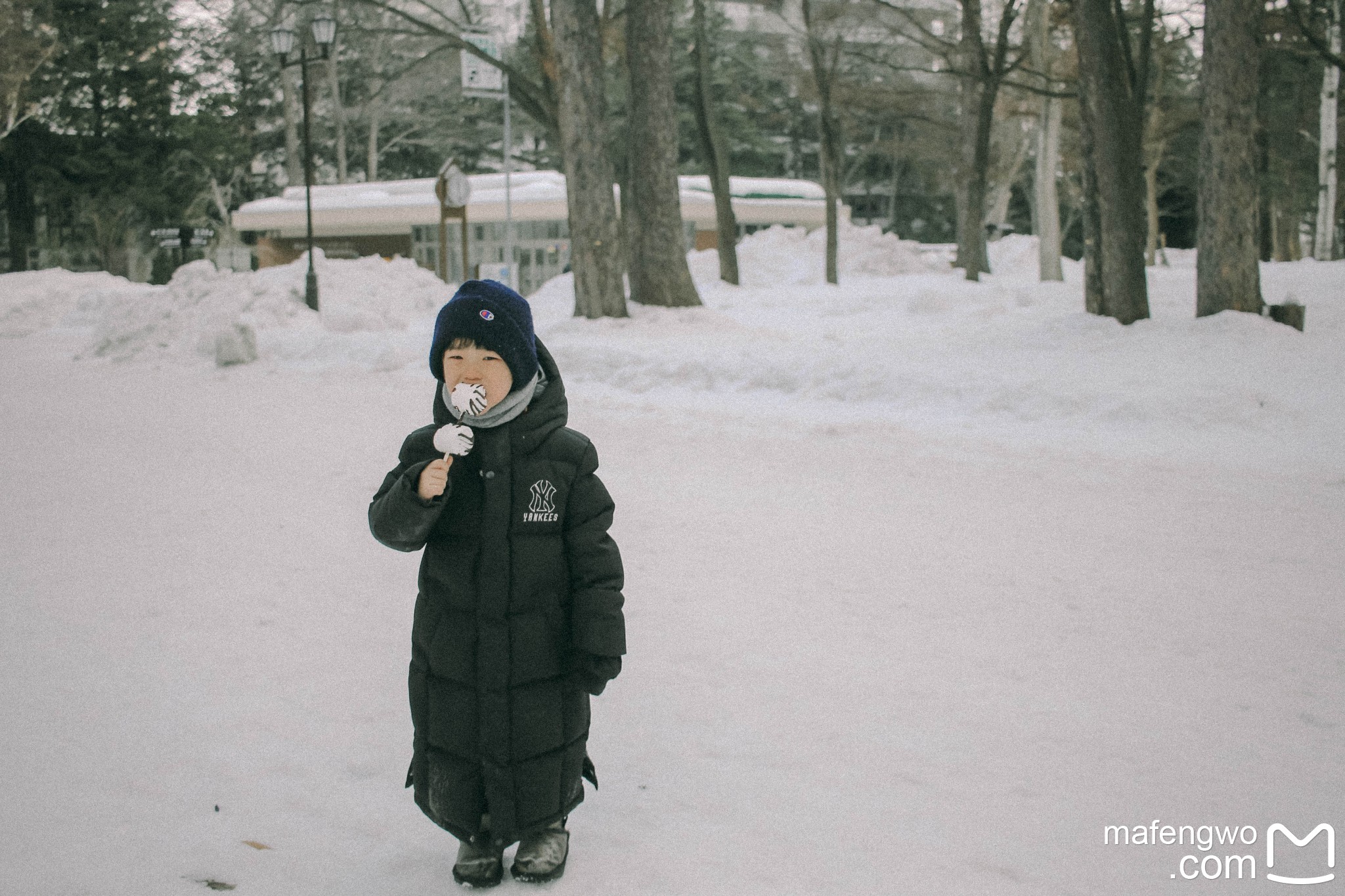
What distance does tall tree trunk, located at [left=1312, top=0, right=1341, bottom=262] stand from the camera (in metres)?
29.8

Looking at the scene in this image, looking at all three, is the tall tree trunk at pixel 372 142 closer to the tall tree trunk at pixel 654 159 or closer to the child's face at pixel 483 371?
the tall tree trunk at pixel 654 159

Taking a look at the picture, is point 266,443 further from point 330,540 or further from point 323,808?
point 323,808

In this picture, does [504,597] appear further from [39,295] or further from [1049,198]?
[39,295]

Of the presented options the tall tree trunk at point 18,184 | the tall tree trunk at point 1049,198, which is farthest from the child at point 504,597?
the tall tree trunk at point 18,184

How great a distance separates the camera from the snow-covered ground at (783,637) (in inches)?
127

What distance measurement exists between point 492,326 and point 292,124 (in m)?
49.1

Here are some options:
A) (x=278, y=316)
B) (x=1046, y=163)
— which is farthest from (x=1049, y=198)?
(x=278, y=316)

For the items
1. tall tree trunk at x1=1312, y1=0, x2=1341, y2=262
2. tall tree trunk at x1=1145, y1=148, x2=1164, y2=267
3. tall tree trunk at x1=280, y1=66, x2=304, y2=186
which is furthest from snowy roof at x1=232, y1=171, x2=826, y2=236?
tall tree trunk at x1=1312, y1=0, x2=1341, y2=262

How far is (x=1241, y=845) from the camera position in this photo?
3240 millimetres

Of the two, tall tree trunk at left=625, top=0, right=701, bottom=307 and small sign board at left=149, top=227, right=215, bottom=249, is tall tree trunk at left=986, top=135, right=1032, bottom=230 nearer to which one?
small sign board at left=149, top=227, right=215, bottom=249

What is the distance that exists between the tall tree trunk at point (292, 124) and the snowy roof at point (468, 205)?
1.86 m

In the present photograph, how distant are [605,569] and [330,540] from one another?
3.93m

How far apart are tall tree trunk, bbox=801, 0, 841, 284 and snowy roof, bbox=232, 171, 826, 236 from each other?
10.8 metres

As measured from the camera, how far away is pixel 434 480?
2.76 m
